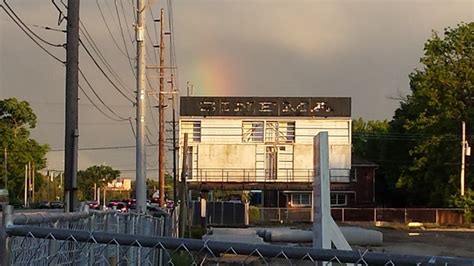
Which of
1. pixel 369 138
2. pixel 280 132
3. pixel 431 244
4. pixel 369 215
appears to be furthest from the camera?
pixel 369 138

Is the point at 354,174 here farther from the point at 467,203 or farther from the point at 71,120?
the point at 71,120

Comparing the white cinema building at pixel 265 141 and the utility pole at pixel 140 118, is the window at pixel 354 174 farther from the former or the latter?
the utility pole at pixel 140 118

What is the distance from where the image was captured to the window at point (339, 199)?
80.8 meters

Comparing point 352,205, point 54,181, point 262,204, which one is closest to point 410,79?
point 352,205

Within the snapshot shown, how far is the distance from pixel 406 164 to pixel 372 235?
56.9 m

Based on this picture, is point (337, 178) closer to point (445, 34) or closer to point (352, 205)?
point (352, 205)

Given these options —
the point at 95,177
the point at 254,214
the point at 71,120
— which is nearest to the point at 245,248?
the point at 71,120

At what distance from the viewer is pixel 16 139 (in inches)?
3979

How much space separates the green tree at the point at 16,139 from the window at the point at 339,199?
40.1 meters

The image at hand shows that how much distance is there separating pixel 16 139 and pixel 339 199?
140ft

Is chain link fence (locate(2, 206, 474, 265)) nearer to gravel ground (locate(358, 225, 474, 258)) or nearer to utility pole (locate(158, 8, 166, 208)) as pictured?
gravel ground (locate(358, 225, 474, 258))

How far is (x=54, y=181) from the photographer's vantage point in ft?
442

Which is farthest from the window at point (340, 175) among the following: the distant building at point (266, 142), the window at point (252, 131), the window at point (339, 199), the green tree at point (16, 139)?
the green tree at point (16, 139)

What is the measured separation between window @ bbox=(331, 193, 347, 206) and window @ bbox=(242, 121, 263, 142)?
9289 millimetres
